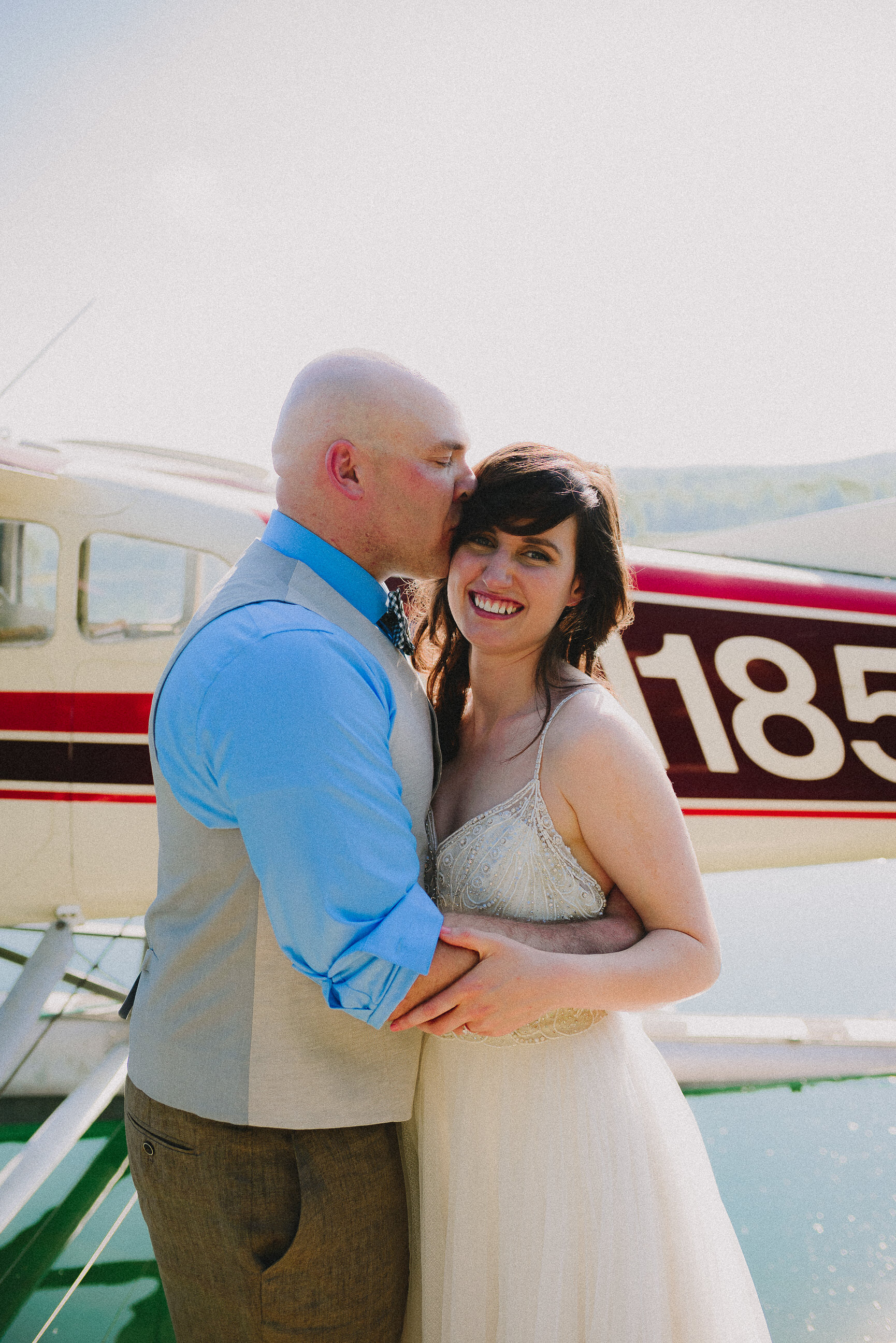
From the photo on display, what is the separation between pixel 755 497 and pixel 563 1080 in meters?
4.94

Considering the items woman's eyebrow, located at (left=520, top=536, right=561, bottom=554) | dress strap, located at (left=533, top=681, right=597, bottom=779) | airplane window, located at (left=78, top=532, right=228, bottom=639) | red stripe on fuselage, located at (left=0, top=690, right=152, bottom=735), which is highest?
woman's eyebrow, located at (left=520, top=536, right=561, bottom=554)

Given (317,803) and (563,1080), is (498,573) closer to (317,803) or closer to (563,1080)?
(317,803)

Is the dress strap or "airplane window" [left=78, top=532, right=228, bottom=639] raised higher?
the dress strap

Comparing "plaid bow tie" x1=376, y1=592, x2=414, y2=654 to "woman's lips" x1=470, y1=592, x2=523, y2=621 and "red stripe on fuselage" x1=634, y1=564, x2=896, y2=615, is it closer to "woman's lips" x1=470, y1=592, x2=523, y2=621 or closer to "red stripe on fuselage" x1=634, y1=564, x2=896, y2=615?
"woman's lips" x1=470, y1=592, x2=523, y2=621

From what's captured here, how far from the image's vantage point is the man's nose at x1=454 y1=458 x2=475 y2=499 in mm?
1313

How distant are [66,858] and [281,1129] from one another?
2135 millimetres

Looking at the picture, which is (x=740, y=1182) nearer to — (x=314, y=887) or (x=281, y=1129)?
(x=281, y=1129)

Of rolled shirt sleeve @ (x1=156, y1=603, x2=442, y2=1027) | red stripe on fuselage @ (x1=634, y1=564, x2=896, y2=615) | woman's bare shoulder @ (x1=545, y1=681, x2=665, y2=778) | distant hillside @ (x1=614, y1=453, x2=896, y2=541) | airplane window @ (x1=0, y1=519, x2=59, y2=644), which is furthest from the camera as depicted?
distant hillside @ (x1=614, y1=453, x2=896, y2=541)

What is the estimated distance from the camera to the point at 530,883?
1250 millimetres

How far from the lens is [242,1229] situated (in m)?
1.07

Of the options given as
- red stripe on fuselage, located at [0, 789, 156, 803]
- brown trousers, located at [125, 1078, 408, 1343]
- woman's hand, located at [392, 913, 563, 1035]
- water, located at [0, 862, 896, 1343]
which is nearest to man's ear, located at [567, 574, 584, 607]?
woman's hand, located at [392, 913, 563, 1035]

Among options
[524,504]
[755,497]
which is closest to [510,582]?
[524,504]

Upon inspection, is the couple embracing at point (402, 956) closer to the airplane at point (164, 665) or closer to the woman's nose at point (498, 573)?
the woman's nose at point (498, 573)

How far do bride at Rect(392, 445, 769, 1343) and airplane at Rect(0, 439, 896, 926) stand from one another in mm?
1791
